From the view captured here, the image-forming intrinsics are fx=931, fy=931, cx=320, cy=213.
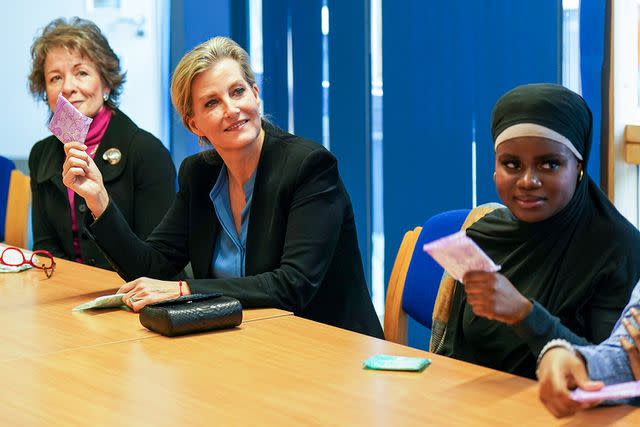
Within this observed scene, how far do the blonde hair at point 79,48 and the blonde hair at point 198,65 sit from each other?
971 millimetres

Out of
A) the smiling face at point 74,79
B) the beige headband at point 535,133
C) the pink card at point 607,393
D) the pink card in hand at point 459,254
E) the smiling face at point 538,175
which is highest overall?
the smiling face at point 74,79

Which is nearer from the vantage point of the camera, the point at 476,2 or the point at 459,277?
the point at 459,277

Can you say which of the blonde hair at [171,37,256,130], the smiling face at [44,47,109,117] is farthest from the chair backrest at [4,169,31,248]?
the blonde hair at [171,37,256,130]

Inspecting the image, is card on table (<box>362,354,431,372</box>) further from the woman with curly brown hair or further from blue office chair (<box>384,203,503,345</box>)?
the woman with curly brown hair

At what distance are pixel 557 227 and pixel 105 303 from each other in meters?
1.14

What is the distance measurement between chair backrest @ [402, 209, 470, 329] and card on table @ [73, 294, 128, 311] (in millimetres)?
843

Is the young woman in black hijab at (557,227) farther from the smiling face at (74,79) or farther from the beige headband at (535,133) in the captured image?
the smiling face at (74,79)

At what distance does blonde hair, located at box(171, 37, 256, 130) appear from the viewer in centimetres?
276

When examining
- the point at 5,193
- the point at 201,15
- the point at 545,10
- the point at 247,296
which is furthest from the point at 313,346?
the point at 201,15

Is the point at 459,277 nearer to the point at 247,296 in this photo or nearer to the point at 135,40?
the point at 247,296

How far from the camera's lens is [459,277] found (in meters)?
1.64

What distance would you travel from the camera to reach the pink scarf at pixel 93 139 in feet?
11.7

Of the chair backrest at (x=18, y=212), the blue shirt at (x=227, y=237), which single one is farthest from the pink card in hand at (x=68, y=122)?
the chair backrest at (x=18, y=212)

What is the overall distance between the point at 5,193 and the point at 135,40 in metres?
1.38
